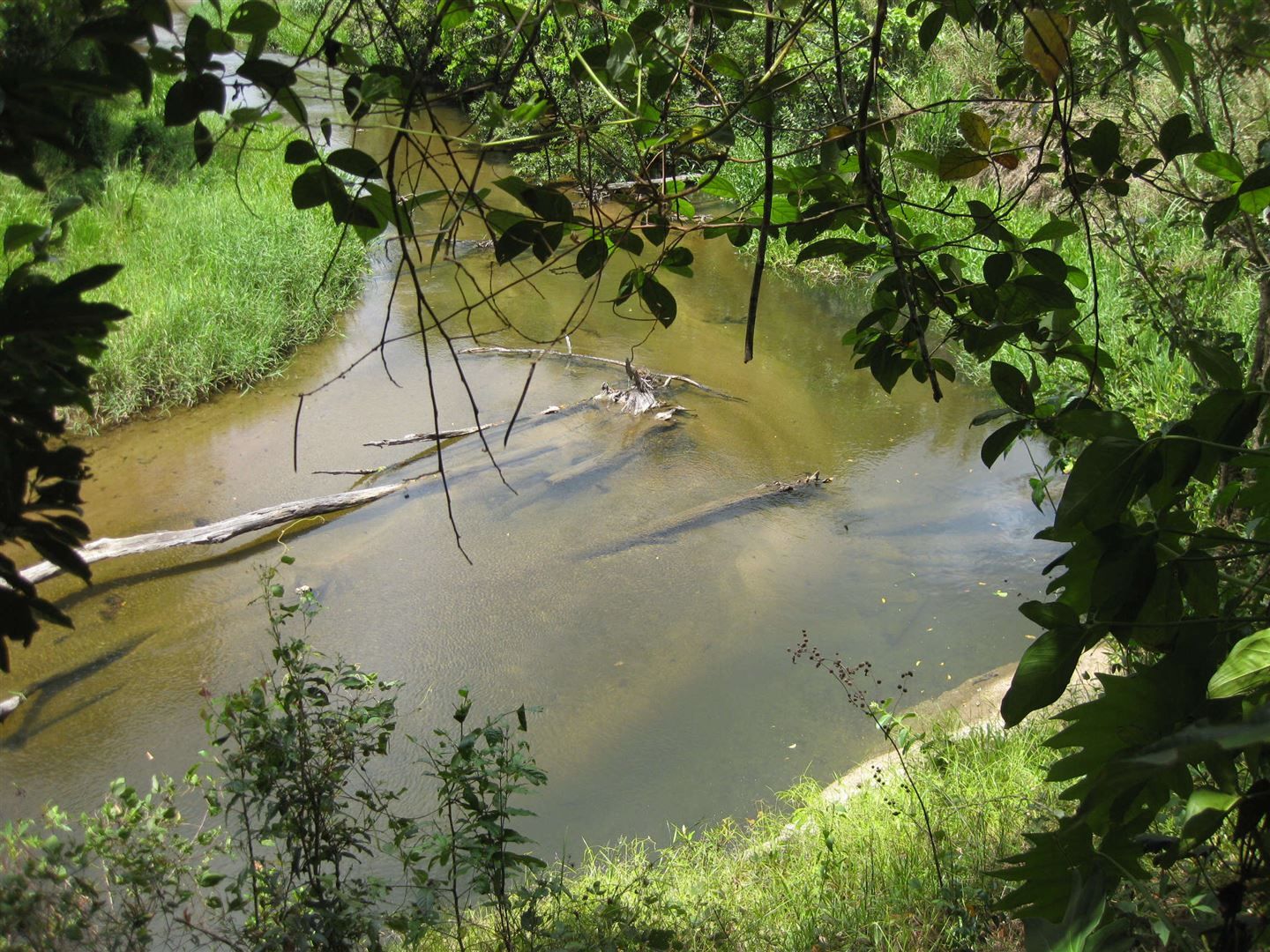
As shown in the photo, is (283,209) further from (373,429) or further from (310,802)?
(310,802)

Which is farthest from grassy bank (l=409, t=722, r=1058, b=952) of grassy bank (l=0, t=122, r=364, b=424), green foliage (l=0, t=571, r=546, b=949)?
grassy bank (l=0, t=122, r=364, b=424)

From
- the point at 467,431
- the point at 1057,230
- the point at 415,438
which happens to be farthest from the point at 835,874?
the point at 415,438

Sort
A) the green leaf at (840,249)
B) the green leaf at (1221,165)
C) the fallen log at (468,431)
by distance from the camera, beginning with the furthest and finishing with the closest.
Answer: the fallen log at (468,431) → the green leaf at (840,249) → the green leaf at (1221,165)

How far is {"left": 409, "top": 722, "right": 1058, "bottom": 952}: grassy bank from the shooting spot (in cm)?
210

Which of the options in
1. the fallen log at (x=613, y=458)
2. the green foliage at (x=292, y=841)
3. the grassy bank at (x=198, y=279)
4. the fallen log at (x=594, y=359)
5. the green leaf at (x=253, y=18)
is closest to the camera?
the green leaf at (x=253, y=18)

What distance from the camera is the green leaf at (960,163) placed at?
1.35m

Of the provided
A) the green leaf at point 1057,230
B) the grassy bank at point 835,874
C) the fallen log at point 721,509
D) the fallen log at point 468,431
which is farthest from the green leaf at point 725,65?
the fallen log at point 468,431

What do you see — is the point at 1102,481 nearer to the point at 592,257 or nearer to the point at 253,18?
the point at 592,257

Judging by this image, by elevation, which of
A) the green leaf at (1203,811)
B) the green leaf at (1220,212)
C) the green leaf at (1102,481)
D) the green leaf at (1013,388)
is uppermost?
the green leaf at (1220,212)

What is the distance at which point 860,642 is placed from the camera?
Result: 409cm

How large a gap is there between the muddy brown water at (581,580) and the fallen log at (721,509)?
0.04 m

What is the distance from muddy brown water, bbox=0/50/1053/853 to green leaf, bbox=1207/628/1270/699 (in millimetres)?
2696

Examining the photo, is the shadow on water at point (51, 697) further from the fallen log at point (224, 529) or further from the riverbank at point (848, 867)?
the riverbank at point (848, 867)

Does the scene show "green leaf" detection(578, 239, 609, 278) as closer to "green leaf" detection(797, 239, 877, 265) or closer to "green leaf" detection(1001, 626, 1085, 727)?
"green leaf" detection(797, 239, 877, 265)
